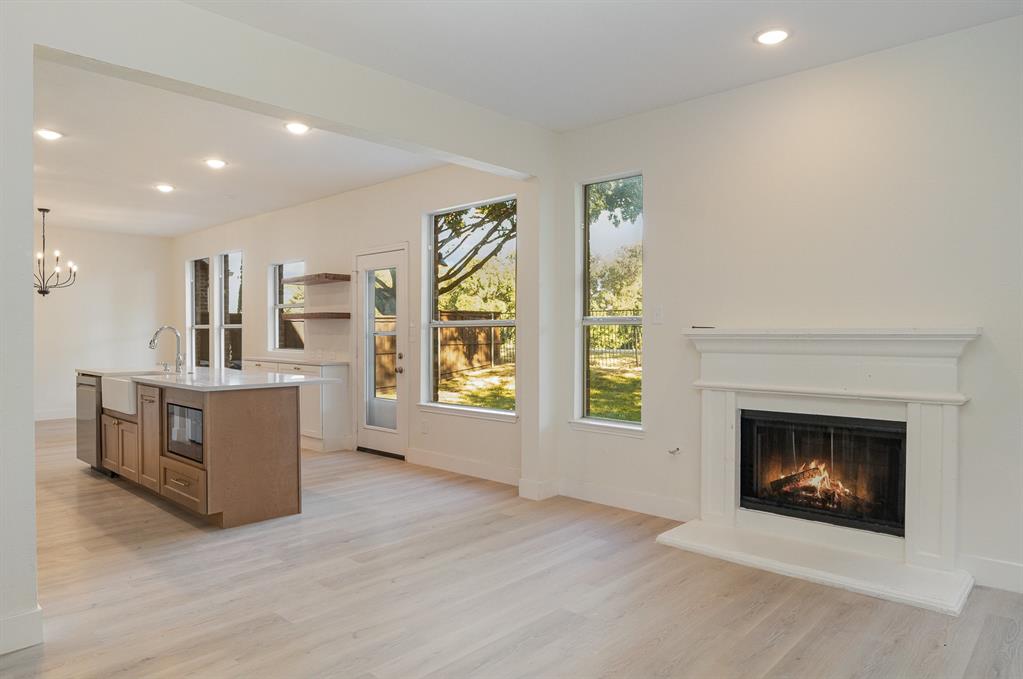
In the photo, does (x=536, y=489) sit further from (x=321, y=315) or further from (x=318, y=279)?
(x=318, y=279)

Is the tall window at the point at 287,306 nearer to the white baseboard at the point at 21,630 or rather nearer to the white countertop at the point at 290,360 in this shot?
the white countertop at the point at 290,360

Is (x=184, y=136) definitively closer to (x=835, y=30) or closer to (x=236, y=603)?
(x=236, y=603)

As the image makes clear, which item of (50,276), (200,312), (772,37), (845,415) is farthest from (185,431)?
(50,276)

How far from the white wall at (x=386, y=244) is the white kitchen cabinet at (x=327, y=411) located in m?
0.24

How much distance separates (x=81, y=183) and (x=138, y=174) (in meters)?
0.85

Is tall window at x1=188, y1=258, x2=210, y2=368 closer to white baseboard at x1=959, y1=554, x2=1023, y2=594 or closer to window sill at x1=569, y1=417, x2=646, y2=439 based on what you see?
window sill at x1=569, y1=417, x2=646, y2=439

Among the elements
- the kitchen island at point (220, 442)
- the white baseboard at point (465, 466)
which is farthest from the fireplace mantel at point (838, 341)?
the kitchen island at point (220, 442)

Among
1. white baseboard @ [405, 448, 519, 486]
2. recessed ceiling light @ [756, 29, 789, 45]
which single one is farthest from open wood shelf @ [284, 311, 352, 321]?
recessed ceiling light @ [756, 29, 789, 45]

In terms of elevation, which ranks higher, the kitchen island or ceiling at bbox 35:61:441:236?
ceiling at bbox 35:61:441:236

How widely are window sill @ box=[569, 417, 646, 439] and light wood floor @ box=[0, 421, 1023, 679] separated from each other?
1.76 feet

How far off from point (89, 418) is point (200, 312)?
416 centimetres

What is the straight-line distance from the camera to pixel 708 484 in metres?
3.89

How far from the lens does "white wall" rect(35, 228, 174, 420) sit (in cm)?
874

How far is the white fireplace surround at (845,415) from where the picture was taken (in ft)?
10.1
